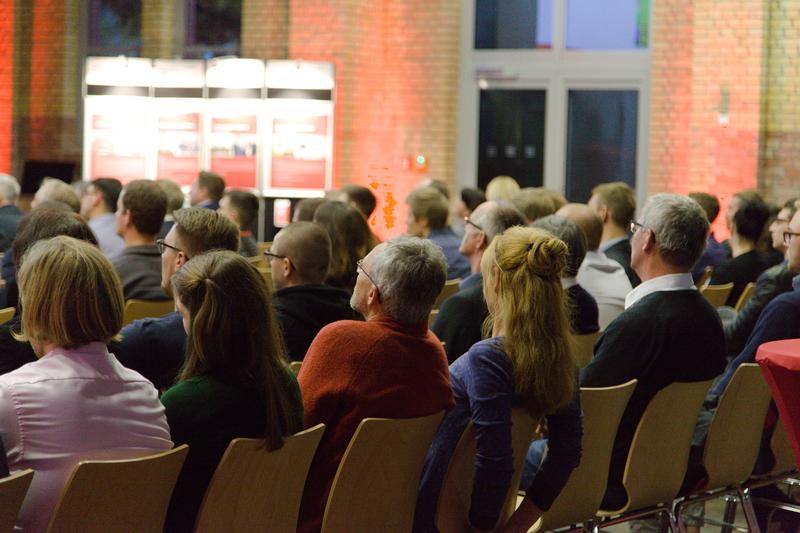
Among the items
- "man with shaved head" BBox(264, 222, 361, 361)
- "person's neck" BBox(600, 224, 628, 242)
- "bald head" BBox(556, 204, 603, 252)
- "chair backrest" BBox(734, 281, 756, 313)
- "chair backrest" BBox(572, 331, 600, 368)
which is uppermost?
"bald head" BBox(556, 204, 603, 252)

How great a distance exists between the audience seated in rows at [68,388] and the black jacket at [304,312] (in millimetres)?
1614

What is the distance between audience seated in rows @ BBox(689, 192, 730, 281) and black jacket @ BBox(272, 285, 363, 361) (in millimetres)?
3859

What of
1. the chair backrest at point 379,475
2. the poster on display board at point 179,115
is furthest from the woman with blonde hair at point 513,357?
the poster on display board at point 179,115

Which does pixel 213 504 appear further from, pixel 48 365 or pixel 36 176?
pixel 36 176

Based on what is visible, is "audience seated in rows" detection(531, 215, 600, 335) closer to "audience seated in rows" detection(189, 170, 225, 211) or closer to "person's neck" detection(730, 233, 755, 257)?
"person's neck" detection(730, 233, 755, 257)

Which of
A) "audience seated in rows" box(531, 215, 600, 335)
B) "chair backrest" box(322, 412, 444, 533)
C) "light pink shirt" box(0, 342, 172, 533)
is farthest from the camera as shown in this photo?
"audience seated in rows" box(531, 215, 600, 335)

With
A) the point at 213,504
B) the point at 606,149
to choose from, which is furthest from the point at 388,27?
the point at 213,504

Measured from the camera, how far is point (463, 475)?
134 inches

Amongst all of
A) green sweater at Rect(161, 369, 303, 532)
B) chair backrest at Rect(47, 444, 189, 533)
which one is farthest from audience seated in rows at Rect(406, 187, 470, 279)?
chair backrest at Rect(47, 444, 189, 533)

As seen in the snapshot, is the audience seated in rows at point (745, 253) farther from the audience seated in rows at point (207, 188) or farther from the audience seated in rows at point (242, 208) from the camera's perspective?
the audience seated in rows at point (207, 188)

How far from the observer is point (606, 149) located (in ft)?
43.5

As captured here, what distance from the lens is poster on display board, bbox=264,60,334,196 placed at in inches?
468

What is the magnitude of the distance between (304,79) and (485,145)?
104 inches

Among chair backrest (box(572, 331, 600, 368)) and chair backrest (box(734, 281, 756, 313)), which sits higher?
chair backrest (box(734, 281, 756, 313))
